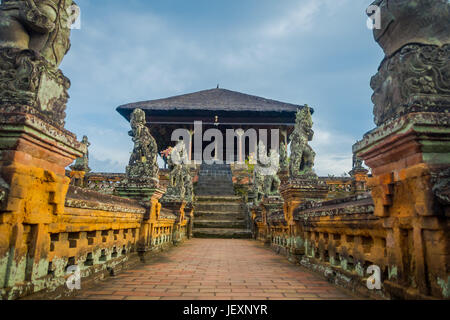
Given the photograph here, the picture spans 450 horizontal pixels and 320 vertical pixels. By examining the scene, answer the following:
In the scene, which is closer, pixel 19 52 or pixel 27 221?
pixel 27 221

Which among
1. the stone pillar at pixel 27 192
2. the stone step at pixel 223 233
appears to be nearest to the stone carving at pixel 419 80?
the stone pillar at pixel 27 192

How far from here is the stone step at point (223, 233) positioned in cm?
1119

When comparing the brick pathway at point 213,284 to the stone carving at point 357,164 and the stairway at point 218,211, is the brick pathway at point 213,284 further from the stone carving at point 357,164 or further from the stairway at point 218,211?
the stone carving at point 357,164

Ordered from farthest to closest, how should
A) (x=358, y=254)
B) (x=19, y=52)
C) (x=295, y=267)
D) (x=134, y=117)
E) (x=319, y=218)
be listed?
(x=134, y=117) → (x=295, y=267) → (x=319, y=218) → (x=358, y=254) → (x=19, y=52)

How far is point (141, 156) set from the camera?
221 inches

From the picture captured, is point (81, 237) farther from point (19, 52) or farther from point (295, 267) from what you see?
point (295, 267)

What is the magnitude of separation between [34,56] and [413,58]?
2.86 metres

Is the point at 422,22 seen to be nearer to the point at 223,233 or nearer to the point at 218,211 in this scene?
the point at 223,233

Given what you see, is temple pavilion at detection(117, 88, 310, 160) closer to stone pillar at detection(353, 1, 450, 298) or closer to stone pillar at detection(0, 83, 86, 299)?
stone pillar at detection(353, 1, 450, 298)

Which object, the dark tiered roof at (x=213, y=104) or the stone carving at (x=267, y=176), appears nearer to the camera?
Result: the stone carving at (x=267, y=176)

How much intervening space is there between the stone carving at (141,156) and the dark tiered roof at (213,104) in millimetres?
15962

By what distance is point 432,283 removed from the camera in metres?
1.85
